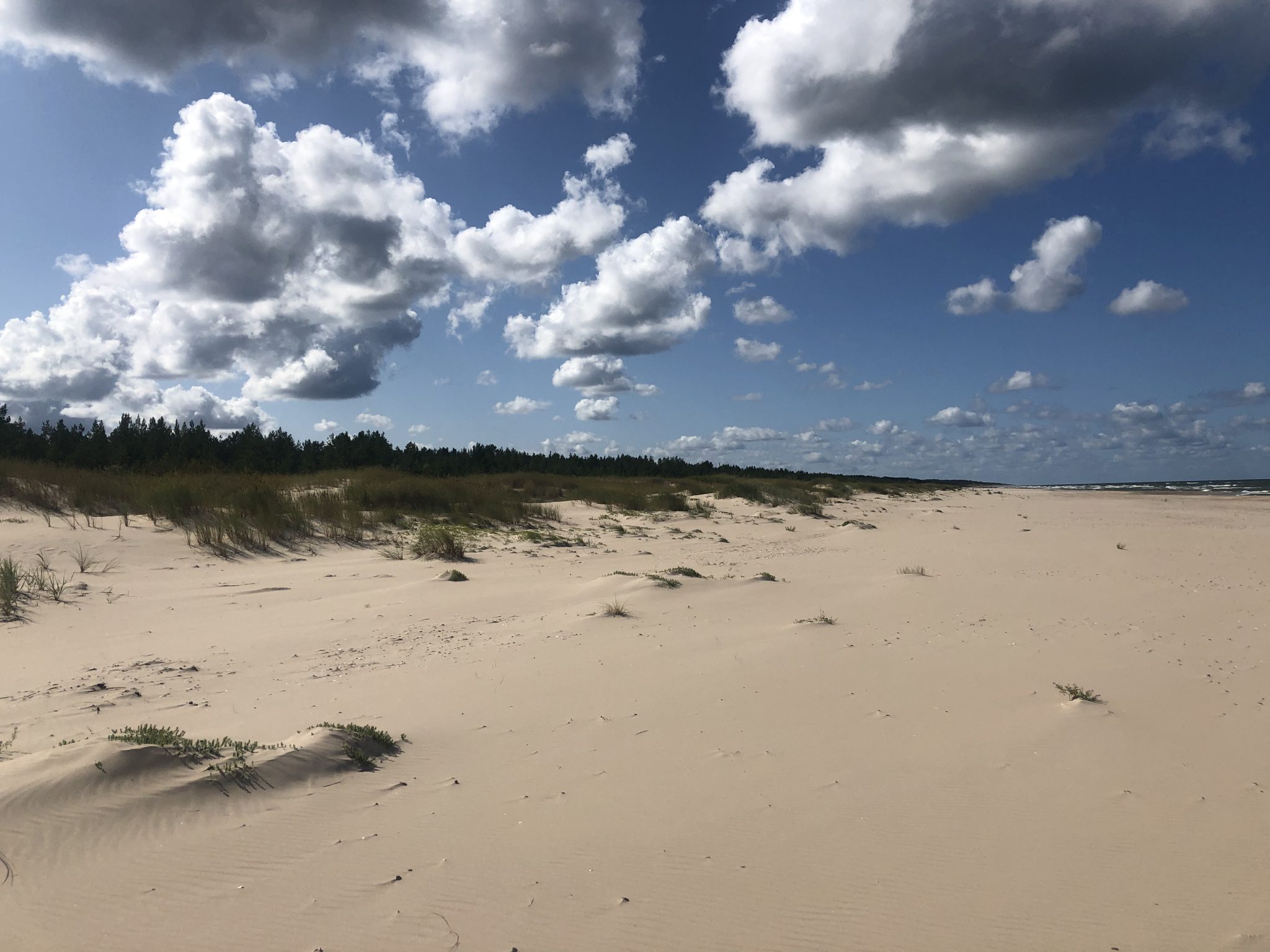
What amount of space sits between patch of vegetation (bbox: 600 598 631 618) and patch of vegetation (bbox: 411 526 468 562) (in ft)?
14.3

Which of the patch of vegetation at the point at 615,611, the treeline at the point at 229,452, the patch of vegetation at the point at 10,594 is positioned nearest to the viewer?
the patch of vegetation at the point at 10,594

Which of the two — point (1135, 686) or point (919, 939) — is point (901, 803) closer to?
point (919, 939)

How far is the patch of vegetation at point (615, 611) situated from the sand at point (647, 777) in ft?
0.46

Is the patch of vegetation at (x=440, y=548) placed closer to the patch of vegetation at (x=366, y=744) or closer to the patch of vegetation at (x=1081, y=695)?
the patch of vegetation at (x=366, y=744)

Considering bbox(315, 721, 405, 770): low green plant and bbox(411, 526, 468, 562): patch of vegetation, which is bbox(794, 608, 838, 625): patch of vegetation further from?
bbox(411, 526, 468, 562): patch of vegetation

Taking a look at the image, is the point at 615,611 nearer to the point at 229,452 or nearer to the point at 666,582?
the point at 666,582

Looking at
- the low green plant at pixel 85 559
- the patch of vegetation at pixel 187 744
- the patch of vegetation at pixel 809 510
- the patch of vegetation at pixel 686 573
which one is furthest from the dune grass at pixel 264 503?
the patch of vegetation at pixel 187 744

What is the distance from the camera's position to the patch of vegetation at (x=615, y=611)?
6.88 metres

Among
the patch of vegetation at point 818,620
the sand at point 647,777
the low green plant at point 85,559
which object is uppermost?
the low green plant at point 85,559

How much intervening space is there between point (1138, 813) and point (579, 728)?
280 cm

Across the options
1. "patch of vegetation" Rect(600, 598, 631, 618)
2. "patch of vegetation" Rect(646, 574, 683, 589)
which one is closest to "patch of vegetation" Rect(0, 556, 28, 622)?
"patch of vegetation" Rect(600, 598, 631, 618)

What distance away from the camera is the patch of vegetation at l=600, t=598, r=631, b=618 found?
6875 mm

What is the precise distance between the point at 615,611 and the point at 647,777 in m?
3.52

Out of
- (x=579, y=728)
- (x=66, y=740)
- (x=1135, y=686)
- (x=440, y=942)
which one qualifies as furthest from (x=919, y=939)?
(x=66, y=740)
